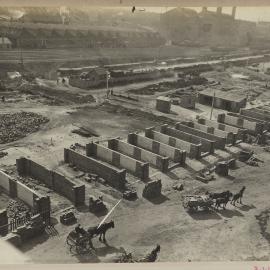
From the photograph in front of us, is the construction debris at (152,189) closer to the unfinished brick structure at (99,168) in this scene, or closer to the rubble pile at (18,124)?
the unfinished brick structure at (99,168)

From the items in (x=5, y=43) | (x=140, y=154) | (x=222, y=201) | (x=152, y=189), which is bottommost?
(x=152, y=189)

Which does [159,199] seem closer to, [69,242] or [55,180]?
[55,180]

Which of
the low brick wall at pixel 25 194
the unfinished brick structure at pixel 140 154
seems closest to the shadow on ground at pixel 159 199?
the unfinished brick structure at pixel 140 154

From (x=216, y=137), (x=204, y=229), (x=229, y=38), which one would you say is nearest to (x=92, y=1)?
(x=204, y=229)

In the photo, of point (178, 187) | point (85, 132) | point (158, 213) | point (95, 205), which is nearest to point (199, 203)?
point (158, 213)

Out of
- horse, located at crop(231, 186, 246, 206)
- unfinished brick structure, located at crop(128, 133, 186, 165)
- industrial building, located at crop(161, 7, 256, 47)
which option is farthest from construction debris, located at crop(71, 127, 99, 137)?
industrial building, located at crop(161, 7, 256, 47)

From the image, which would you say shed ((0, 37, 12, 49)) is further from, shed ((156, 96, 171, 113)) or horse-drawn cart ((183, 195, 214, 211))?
horse-drawn cart ((183, 195, 214, 211))
